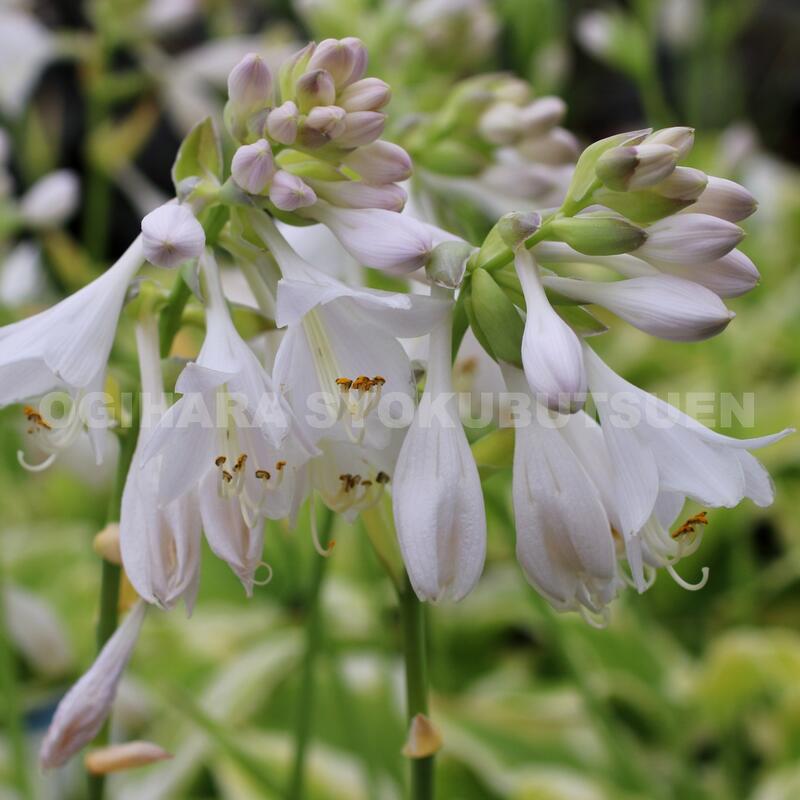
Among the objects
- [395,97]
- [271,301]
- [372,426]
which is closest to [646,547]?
[372,426]

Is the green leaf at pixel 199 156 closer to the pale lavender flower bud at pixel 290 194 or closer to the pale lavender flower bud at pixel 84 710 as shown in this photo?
the pale lavender flower bud at pixel 290 194

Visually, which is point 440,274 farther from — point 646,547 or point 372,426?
point 646,547

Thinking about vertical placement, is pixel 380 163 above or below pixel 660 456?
above

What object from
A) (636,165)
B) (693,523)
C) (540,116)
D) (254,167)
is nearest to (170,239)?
(254,167)

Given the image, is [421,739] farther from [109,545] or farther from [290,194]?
[290,194]

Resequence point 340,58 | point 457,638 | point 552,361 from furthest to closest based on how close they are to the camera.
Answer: point 457,638 < point 340,58 < point 552,361

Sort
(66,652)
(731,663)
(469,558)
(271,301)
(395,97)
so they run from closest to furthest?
(469,558)
(271,301)
(395,97)
(731,663)
(66,652)
